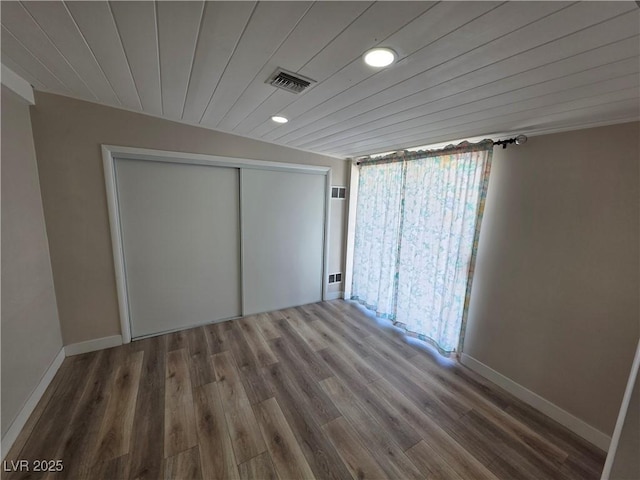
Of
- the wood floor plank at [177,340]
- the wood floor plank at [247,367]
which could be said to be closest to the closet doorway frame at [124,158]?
the wood floor plank at [177,340]

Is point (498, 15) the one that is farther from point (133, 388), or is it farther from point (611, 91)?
point (133, 388)

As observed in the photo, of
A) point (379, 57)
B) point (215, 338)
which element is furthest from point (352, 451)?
point (379, 57)

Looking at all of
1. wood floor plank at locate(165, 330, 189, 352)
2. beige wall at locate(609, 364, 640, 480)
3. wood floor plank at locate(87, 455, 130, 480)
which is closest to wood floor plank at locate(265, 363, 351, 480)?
wood floor plank at locate(87, 455, 130, 480)

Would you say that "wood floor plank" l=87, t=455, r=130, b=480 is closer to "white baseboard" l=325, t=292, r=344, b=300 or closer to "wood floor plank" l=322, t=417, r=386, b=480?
"wood floor plank" l=322, t=417, r=386, b=480

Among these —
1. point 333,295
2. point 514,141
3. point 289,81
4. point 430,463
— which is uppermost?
point 289,81

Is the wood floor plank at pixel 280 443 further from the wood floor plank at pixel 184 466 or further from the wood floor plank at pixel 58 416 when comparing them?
the wood floor plank at pixel 58 416

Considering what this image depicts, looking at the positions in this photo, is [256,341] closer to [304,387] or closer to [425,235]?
[304,387]

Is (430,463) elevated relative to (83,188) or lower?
lower

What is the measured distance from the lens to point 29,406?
166 centimetres

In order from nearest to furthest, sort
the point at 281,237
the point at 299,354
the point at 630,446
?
the point at 630,446, the point at 299,354, the point at 281,237

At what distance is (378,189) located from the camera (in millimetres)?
3143

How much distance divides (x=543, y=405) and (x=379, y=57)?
2.65 m

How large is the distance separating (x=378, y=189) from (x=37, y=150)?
127 inches

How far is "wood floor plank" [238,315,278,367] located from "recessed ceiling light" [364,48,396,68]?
2.39 metres
